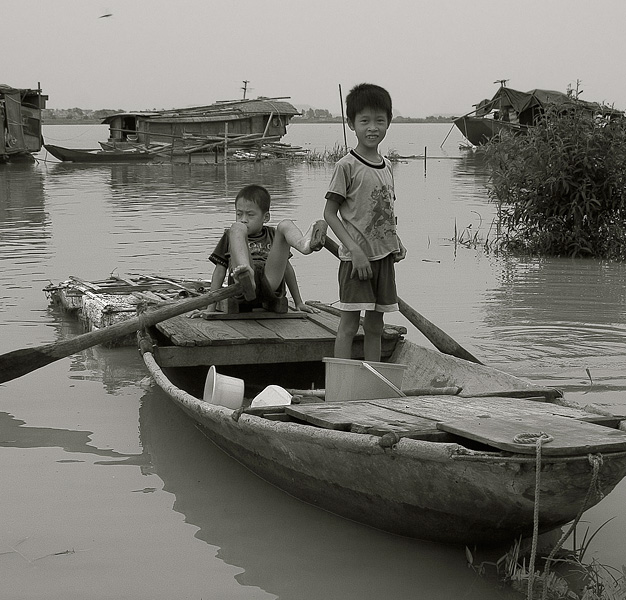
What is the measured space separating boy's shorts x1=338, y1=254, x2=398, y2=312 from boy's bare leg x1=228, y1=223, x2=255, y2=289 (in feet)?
2.36

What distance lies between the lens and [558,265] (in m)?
9.59

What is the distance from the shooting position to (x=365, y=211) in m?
4.14

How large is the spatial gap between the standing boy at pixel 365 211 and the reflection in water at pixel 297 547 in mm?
1006

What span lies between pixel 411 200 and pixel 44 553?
16458 millimetres

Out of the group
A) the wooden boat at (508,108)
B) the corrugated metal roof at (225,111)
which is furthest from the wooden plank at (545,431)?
the corrugated metal roof at (225,111)

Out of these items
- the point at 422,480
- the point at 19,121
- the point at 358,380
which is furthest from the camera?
the point at 19,121

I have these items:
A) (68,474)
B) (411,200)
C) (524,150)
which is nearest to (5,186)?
(411,200)

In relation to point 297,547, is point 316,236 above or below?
above

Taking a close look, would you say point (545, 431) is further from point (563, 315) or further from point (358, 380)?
point (563, 315)

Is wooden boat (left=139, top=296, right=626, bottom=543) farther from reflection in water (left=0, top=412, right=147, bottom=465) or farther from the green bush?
the green bush

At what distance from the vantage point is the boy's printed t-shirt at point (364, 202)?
411 cm

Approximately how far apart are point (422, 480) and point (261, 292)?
2642 mm

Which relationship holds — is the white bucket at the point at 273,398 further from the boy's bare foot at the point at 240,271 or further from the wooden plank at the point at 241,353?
the boy's bare foot at the point at 240,271

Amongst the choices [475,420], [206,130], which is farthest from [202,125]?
[475,420]
